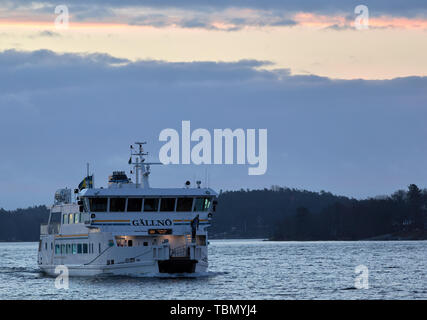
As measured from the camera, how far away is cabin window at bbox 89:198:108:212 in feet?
193

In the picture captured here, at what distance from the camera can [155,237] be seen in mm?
58719

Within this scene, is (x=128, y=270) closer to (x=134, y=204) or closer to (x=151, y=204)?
(x=134, y=204)

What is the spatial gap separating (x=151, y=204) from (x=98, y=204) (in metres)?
3.42

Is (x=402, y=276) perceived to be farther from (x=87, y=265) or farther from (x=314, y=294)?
(x=87, y=265)

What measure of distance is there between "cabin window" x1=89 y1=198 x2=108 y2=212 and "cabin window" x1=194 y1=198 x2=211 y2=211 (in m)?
5.94

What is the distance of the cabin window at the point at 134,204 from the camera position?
58562 millimetres

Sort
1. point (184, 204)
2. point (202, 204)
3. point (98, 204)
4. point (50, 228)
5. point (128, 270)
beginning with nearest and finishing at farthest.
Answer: point (128, 270), point (98, 204), point (184, 204), point (202, 204), point (50, 228)

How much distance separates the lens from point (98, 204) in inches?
2314

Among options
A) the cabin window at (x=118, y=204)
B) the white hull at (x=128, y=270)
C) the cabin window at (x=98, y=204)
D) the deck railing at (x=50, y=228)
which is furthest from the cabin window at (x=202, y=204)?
the deck railing at (x=50, y=228)

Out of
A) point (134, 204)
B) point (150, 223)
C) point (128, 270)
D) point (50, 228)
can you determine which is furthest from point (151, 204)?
point (50, 228)

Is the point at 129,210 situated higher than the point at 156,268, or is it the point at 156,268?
the point at 129,210

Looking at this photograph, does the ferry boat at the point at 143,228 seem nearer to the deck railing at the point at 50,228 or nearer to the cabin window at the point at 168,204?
the cabin window at the point at 168,204

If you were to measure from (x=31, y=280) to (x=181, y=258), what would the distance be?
48.6ft
